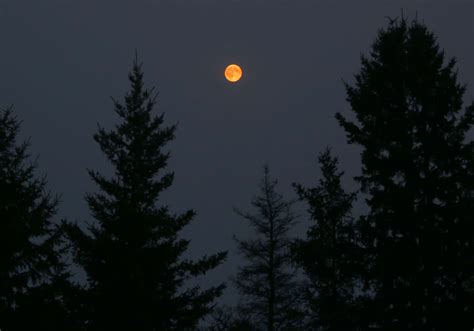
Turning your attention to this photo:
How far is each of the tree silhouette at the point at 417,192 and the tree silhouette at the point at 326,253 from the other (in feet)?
5.13

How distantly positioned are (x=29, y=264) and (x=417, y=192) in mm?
11570

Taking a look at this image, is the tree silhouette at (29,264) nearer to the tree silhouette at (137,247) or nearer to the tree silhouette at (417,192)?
the tree silhouette at (137,247)

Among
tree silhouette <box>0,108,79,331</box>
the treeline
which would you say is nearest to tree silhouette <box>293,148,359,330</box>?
the treeline

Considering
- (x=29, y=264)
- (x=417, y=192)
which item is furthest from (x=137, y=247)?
(x=417, y=192)

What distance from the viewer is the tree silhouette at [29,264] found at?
51.3 ft

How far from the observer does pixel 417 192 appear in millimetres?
16812

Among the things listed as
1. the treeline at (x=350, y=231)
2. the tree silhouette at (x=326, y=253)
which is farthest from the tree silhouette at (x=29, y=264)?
the tree silhouette at (x=326, y=253)

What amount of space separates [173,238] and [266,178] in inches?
306

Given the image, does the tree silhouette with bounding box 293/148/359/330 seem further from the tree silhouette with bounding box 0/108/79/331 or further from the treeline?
the tree silhouette with bounding box 0/108/79/331

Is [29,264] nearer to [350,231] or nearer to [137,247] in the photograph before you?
[137,247]

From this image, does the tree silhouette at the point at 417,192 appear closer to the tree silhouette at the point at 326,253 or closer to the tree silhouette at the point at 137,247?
the tree silhouette at the point at 326,253

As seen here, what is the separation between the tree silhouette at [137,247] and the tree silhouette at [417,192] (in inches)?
228

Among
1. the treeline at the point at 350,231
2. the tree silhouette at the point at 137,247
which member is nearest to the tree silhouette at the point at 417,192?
the treeline at the point at 350,231

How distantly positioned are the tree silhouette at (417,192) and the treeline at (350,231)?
0.04 metres
